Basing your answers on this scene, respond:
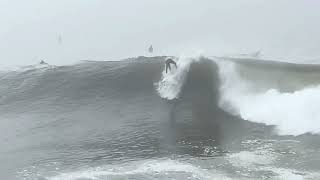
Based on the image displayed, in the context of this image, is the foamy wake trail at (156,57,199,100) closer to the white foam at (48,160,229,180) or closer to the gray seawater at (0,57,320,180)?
the gray seawater at (0,57,320,180)

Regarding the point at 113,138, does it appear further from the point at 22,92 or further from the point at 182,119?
the point at 22,92

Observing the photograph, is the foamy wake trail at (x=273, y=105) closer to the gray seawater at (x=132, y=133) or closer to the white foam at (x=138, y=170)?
the gray seawater at (x=132, y=133)

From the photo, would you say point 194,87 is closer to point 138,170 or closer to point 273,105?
point 273,105

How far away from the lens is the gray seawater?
23.8 metres

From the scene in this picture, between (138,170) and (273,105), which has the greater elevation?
(273,105)

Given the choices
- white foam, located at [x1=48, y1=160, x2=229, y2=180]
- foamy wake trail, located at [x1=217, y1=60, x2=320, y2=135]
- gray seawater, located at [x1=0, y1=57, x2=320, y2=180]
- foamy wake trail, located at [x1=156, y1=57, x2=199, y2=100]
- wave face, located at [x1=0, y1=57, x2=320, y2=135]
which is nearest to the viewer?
white foam, located at [x1=48, y1=160, x2=229, y2=180]

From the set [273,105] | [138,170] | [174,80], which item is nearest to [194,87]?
[174,80]

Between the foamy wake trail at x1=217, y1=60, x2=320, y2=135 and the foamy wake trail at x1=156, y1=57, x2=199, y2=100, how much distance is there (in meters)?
2.30

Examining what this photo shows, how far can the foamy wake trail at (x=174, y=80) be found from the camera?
33750 millimetres

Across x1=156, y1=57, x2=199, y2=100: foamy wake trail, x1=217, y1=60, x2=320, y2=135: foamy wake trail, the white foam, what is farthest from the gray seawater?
x1=217, y1=60, x2=320, y2=135: foamy wake trail

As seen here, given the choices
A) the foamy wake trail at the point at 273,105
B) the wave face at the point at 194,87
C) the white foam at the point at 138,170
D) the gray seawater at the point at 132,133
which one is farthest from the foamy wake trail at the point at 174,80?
the white foam at the point at 138,170

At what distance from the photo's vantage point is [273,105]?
29.7 metres

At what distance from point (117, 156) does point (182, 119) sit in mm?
5477

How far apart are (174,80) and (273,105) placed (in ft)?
23.2
